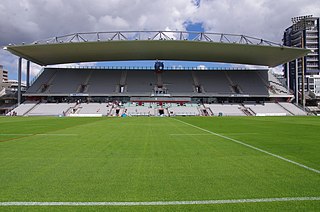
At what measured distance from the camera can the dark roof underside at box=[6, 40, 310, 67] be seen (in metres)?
50.1

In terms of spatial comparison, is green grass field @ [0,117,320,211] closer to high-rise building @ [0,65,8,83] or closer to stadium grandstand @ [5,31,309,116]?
stadium grandstand @ [5,31,309,116]

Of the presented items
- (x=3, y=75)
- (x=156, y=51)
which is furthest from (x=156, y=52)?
(x=3, y=75)

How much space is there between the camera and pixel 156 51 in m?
56.2

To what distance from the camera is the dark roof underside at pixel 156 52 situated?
5009 centimetres

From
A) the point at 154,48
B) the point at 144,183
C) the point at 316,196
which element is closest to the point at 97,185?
the point at 144,183

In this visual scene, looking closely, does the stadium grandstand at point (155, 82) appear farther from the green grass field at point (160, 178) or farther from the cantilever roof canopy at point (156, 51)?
the green grass field at point (160, 178)

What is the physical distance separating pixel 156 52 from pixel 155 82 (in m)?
12.8

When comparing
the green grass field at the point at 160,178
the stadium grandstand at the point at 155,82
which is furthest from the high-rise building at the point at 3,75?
the green grass field at the point at 160,178

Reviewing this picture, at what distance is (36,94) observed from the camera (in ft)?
206

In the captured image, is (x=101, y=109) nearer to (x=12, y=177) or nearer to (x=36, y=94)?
(x=36, y=94)

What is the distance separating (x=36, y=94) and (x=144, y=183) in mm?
65972

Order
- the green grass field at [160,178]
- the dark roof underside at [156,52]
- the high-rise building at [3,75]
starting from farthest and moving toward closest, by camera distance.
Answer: the high-rise building at [3,75] < the dark roof underside at [156,52] < the green grass field at [160,178]

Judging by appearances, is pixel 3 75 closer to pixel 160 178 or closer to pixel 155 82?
pixel 155 82

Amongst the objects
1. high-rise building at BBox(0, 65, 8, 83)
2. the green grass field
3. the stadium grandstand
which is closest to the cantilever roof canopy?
the stadium grandstand
